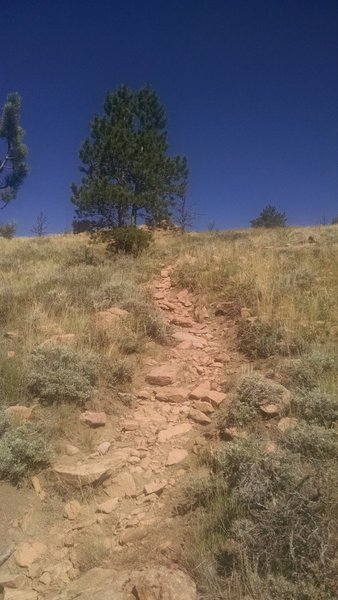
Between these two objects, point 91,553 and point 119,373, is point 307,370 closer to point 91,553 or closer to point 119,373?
point 119,373

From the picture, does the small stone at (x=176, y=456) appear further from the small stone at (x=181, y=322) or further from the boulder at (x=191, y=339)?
the small stone at (x=181, y=322)

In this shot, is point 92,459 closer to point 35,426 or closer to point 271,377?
point 35,426

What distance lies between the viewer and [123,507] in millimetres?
2969

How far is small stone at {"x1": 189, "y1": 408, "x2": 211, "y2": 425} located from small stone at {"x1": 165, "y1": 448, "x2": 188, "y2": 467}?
0.42 metres

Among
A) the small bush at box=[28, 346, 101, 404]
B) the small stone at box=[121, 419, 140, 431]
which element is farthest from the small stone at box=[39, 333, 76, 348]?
the small stone at box=[121, 419, 140, 431]

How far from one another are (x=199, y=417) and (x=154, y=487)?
35.9 inches

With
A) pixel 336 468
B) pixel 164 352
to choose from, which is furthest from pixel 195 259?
pixel 336 468

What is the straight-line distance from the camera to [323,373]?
3793mm

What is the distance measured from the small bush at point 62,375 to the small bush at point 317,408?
1.91 m

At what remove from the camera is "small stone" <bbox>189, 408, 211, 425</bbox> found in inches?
149

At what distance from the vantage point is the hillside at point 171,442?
222 cm

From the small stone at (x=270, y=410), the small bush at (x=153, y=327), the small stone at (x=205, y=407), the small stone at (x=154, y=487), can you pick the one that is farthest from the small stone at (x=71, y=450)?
the small bush at (x=153, y=327)

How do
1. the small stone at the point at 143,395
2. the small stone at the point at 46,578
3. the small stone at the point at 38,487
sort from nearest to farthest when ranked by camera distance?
1. the small stone at the point at 46,578
2. the small stone at the point at 38,487
3. the small stone at the point at 143,395

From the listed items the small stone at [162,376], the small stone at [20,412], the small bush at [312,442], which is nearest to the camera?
the small bush at [312,442]
